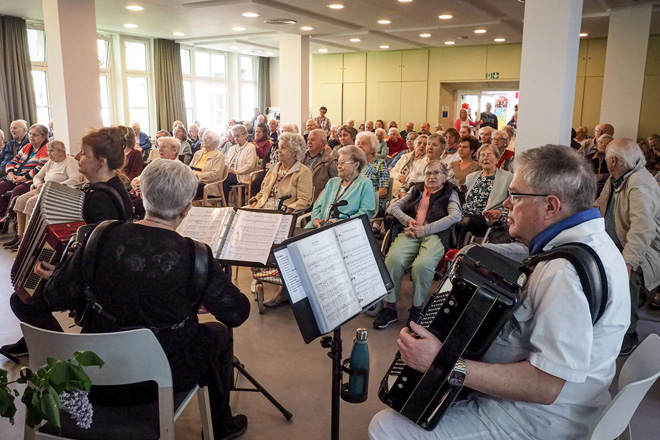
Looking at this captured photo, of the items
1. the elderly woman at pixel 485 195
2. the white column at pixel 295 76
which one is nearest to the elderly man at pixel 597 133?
the elderly woman at pixel 485 195

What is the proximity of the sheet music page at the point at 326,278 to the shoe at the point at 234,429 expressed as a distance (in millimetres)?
836

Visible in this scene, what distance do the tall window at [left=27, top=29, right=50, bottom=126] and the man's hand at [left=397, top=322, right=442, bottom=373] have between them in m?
9.92

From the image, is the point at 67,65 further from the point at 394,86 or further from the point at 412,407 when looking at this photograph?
the point at 394,86

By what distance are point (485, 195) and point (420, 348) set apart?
2878mm

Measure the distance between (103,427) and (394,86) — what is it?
1218cm

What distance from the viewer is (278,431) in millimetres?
2336

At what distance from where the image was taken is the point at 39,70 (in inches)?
383

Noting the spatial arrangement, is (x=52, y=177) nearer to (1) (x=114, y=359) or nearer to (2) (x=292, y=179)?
(2) (x=292, y=179)

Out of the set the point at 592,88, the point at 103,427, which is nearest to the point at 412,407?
the point at 103,427

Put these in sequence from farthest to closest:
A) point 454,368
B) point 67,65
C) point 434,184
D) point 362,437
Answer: point 67,65, point 434,184, point 362,437, point 454,368

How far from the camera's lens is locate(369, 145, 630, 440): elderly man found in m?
1.35

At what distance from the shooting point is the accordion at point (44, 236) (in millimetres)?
2217

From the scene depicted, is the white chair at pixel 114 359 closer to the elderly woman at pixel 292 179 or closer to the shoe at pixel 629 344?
the shoe at pixel 629 344

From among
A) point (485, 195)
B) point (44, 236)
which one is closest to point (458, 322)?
point (44, 236)
